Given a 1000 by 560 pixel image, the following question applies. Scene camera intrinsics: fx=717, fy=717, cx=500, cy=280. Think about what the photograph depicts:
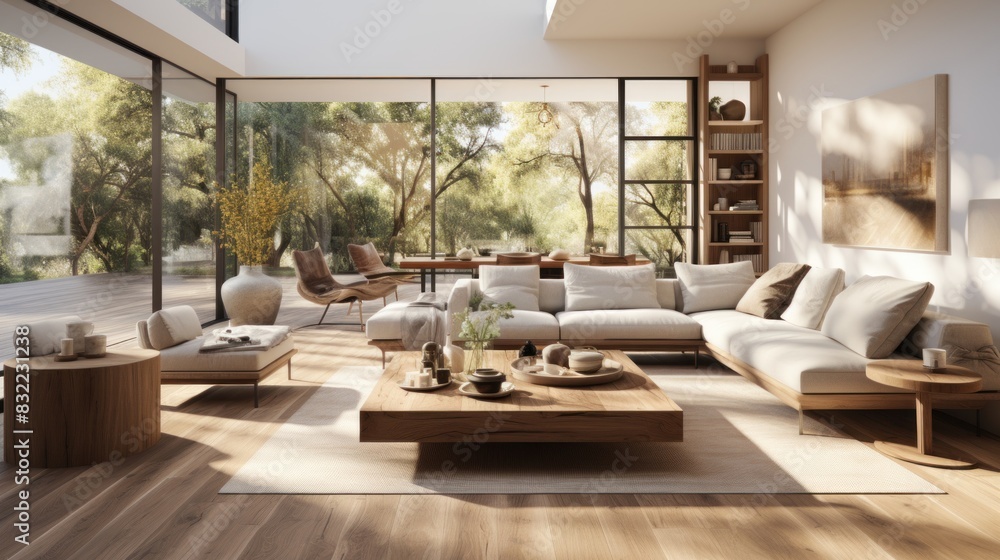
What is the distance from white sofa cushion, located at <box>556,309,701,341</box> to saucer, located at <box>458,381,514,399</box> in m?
1.94

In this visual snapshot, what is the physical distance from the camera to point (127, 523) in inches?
105

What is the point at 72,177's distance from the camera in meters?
5.22

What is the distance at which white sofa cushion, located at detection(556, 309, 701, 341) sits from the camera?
5.48 meters

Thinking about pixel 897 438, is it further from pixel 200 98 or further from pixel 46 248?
pixel 200 98

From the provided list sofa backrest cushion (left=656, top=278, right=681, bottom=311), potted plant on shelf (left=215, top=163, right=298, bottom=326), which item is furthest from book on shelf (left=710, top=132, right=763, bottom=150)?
potted plant on shelf (left=215, top=163, right=298, bottom=326)

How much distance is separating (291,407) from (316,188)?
6.78m

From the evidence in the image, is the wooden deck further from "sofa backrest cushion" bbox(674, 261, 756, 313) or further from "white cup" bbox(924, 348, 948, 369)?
"white cup" bbox(924, 348, 948, 369)

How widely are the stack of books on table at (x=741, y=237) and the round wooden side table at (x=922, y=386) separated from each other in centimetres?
383

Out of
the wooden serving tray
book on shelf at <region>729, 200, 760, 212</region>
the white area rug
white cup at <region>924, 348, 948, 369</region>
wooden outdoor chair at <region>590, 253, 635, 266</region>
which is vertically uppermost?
book on shelf at <region>729, 200, 760, 212</region>

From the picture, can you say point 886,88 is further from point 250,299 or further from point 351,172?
point 351,172

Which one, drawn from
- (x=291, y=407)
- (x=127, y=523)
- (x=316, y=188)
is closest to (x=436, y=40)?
(x=316, y=188)

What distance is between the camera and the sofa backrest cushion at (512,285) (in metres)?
5.93

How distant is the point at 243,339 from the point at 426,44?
13.9ft

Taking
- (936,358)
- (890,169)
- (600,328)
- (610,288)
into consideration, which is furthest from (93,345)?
(890,169)
